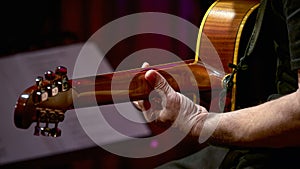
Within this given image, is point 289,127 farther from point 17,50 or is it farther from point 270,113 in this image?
point 17,50

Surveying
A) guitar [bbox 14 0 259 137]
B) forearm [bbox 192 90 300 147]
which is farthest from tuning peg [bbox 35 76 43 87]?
forearm [bbox 192 90 300 147]

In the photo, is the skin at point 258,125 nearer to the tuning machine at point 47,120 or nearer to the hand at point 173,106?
the hand at point 173,106

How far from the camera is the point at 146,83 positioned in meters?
1.43

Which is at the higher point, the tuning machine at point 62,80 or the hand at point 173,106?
the tuning machine at point 62,80

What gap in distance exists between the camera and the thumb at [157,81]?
1.39 metres

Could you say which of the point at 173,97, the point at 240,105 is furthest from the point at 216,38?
the point at 173,97

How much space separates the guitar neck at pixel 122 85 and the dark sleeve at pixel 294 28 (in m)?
0.41

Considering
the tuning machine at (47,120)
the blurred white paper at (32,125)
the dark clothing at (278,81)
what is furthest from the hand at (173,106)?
the blurred white paper at (32,125)

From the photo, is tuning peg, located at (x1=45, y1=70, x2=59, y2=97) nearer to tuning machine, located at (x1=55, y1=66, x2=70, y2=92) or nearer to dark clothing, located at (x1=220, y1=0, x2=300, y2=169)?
tuning machine, located at (x1=55, y1=66, x2=70, y2=92)

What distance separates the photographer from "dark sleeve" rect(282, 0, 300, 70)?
3.85 ft

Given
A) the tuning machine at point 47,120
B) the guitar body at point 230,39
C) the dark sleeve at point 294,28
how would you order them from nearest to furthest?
the dark sleeve at point 294,28, the tuning machine at point 47,120, the guitar body at point 230,39

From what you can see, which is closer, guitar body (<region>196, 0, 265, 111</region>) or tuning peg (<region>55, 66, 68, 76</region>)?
tuning peg (<region>55, 66, 68, 76</region>)

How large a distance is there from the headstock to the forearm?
0.34 meters

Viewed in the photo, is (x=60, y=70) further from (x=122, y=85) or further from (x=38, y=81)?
(x=122, y=85)
